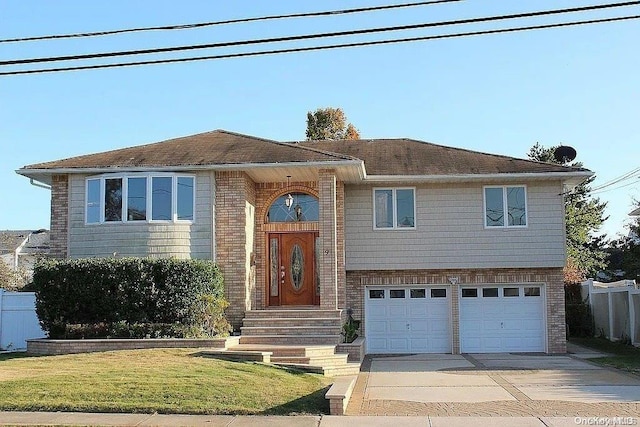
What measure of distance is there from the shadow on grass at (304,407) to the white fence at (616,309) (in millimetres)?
13537

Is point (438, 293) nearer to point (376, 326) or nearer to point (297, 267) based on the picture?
point (376, 326)

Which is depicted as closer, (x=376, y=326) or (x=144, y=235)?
(x=144, y=235)

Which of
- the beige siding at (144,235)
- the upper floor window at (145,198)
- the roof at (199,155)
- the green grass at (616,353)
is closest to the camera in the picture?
the green grass at (616,353)

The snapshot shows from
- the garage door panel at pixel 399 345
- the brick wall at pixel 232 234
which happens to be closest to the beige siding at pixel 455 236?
the garage door panel at pixel 399 345

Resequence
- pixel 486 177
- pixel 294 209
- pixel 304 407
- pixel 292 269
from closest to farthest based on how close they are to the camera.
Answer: pixel 304 407 → pixel 486 177 → pixel 294 209 → pixel 292 269

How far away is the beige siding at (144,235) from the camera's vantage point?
60.6ft

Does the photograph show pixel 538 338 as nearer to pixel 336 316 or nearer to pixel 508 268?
pixel 508 268

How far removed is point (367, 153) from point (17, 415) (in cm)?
1498

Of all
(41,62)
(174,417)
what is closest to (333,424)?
(174,417)

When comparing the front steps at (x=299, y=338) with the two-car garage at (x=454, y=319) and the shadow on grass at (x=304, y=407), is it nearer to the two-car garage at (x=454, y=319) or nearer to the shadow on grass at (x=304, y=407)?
the shadow on grass at (x=304, y=407)

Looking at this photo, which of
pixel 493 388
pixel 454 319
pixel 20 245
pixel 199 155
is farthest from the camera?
pixel 20 245

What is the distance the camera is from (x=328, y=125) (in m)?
38.9

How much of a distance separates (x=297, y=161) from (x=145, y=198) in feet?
13.3

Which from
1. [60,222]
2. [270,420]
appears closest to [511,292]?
[270,420]
